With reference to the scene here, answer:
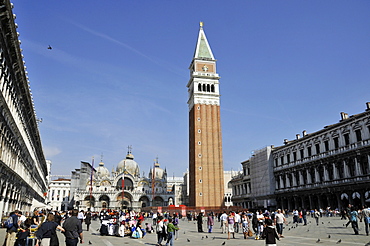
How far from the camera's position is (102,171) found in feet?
300

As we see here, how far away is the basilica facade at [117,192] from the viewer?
78000mm

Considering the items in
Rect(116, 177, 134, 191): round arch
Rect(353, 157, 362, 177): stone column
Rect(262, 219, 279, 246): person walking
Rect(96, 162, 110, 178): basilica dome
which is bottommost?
Rect(262, 219, 279, 246): person walking

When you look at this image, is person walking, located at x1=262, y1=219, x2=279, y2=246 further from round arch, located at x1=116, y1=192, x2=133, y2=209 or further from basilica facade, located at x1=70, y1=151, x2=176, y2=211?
round arch, located at x1=116, y1=192, x2=133, y2=209

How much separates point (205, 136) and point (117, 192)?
3177cm

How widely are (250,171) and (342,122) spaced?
23.5m

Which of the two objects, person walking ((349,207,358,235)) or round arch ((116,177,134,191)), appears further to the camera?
round arch ((116,177,134,191))

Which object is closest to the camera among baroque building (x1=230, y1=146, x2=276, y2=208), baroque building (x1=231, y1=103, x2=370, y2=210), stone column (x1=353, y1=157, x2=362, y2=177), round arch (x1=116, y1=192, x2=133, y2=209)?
stone column (x1=353, y1=157, x2=362, y2=177)

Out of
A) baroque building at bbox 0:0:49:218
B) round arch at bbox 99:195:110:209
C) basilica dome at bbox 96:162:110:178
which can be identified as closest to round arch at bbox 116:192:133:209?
round arch at bbox 99:195:110:209

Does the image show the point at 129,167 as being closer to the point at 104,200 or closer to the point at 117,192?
the point at 117,192

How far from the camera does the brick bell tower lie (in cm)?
5747

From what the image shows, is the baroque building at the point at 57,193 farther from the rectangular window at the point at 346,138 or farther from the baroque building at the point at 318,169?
the rectangular window at the point at 346,138

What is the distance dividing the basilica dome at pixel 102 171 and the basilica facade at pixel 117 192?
12.1 feet

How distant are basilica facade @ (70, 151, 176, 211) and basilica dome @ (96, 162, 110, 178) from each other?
3.70 metres

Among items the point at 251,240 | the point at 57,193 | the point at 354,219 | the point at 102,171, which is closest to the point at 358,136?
the point at 354,219
